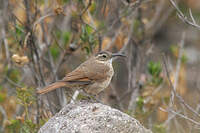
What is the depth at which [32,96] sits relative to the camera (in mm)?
6703

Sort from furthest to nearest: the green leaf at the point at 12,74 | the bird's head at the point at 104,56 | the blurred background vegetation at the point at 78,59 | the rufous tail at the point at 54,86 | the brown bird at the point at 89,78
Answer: the green leaf at the point at 12,74, the bird's head at the point at 104,56, the blurred background vegetation at the point at 78,59, the brown bird at the point at 89,78, the rufous tail at the point at 54,86

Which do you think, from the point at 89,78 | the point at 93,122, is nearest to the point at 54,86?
the point at 89,78

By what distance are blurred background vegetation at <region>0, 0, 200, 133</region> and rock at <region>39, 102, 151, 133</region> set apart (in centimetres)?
119

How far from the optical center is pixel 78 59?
10500mm

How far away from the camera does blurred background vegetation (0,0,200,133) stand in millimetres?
7137

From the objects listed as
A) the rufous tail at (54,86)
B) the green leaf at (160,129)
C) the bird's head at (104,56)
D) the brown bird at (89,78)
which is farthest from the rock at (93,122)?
the bird's head at (104,56)

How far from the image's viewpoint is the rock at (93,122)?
4.93 meters

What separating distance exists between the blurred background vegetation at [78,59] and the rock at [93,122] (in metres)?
1.19

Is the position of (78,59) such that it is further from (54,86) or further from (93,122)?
(93,122)

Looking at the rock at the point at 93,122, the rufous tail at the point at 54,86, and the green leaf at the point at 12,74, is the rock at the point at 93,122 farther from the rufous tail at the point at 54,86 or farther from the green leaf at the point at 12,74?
the green leaf at the point at 12,74

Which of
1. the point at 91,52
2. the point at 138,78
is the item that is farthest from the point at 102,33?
the point at 138,78

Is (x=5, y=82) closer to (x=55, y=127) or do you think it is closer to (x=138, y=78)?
(x=138, y=78)

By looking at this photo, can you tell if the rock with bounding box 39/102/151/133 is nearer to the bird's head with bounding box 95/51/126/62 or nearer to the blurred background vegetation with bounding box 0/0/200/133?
the blurred background vegetation with bounding box 0/0/200/133

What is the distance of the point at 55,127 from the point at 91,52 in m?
2.90
